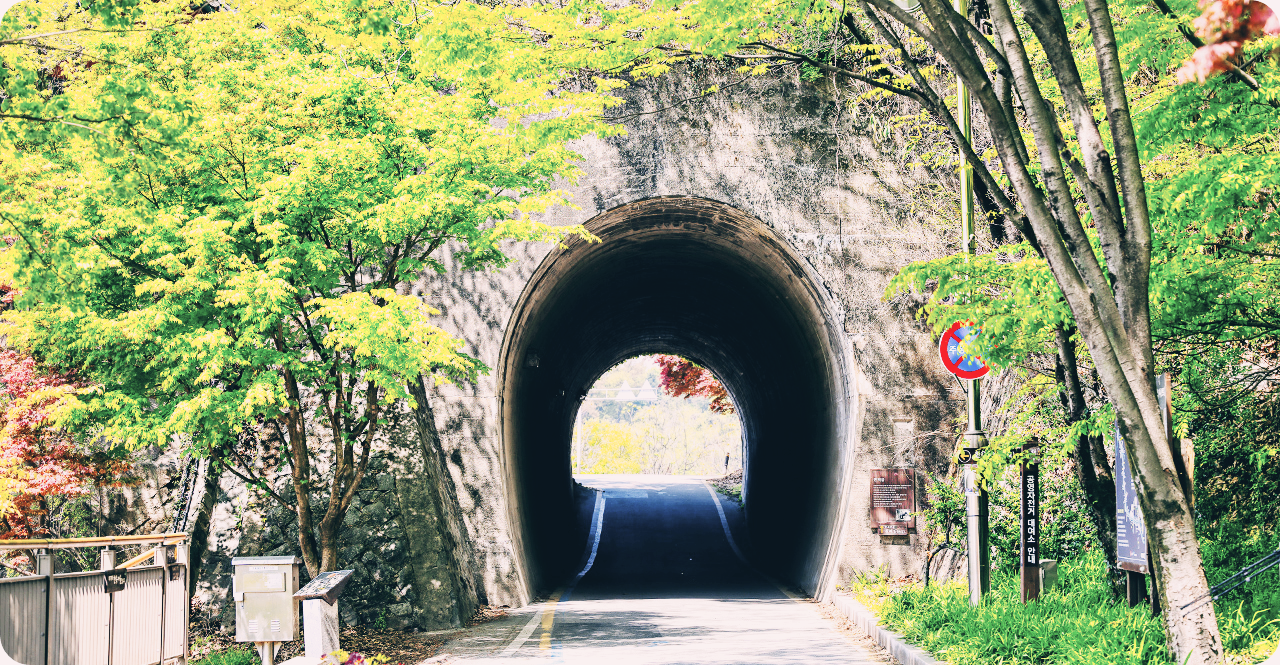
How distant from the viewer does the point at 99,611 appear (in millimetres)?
7699

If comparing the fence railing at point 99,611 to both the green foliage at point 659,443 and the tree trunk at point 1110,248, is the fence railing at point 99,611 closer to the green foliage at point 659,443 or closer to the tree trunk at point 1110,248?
the tree trunk at point 1110,248

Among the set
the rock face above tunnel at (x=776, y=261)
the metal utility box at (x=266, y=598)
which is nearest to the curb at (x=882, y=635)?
the rock face above tunnel at (x=776, y=261)

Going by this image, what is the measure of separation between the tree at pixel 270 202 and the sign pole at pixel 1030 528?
5022mm

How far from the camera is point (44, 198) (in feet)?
26.3

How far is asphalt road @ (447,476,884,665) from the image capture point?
877 cm

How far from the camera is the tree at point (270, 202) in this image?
780 cm

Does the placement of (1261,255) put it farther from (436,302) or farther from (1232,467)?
(436,302)

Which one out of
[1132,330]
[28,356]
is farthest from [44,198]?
[1132,330]

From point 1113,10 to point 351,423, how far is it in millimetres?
8511

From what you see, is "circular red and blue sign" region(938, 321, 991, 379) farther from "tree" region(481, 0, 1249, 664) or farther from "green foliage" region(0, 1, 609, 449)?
"green foliage" region(0, 1, 609, 449)

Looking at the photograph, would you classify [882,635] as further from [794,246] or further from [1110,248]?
[794,246]

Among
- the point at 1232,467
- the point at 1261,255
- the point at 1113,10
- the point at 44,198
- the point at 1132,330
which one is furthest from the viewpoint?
the point at 1232,467


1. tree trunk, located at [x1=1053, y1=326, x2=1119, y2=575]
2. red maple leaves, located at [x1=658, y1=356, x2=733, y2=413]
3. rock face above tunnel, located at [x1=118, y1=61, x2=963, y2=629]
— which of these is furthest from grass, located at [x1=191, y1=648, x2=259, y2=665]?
red maple leaves, located at [x1=658, y1=356, x2=733, y2=413]

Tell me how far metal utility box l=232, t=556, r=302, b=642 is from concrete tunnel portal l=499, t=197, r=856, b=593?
4.33 m
